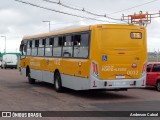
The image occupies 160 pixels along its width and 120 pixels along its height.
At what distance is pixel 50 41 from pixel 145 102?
769cm

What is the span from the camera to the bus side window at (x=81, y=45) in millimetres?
16531

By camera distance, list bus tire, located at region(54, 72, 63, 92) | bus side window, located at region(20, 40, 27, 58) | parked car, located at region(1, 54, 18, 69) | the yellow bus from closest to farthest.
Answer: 1. the yellow bus
2. bus tire, located at region(54, 72, 63, 92)
3. bus side window, located at region(20, 40, 27, 58)
4. parked car, located at region(1, 54, 18, 69)

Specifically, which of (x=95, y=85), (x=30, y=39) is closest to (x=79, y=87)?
(x=95, y=85)

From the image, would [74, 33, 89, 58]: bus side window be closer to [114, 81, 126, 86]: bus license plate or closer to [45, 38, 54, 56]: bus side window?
[114, 81, 126, 86]: bus license plate

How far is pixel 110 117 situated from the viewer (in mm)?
11422

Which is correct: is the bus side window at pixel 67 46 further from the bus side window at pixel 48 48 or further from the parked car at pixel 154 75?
the parked car at pixel 154 75

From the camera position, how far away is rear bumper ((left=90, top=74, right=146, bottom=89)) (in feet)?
52.4

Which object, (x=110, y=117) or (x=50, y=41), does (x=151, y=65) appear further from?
(x=110, y=117)

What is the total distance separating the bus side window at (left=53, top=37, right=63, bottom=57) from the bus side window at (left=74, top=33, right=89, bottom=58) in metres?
2.00

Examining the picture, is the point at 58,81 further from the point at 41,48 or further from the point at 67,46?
the point at 41,48

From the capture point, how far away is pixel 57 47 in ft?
65.7

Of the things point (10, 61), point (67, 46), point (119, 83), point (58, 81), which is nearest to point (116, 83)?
point (119, 83)

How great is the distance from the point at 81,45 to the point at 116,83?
230cm

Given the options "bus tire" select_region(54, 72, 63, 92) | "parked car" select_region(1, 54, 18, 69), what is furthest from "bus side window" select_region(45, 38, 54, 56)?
"parked car" select_region(1, 54, 18, 69)
